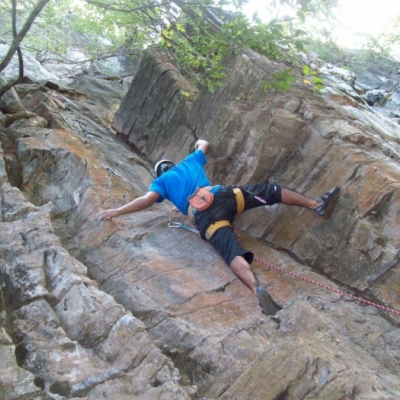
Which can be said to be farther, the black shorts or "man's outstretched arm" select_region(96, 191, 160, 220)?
"man's outstretched arm" select_region(96, 191, 160, 220)

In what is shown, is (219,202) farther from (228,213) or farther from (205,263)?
(205,263)

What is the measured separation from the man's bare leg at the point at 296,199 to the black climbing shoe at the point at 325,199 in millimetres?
125

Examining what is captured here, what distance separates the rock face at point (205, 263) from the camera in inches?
150

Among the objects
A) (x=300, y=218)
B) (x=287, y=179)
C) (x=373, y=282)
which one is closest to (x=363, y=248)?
(x=373, y=282)

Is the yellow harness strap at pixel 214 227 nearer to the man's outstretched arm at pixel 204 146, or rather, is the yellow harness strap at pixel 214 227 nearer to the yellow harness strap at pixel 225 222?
the yellow harness strap at pixel 225 222

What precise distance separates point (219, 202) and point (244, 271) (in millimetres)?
1182

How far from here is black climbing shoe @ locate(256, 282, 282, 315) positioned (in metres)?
5.26

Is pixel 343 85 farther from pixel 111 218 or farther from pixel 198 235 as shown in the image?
pixel 111 218

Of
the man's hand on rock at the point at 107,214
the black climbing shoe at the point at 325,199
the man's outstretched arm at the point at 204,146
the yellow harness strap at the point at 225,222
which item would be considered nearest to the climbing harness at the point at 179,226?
the yellow harness strap at the point at 225,222

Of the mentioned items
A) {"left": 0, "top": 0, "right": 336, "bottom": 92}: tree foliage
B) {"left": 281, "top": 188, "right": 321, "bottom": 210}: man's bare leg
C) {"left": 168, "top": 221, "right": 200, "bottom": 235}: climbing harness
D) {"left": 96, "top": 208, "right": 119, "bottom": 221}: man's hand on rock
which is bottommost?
{"left": 96, "top": 208, "right": 119, "bottom": 221}: man's hand on rock

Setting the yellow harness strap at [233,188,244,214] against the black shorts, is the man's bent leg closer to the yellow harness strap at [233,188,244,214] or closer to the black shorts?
the black shorts

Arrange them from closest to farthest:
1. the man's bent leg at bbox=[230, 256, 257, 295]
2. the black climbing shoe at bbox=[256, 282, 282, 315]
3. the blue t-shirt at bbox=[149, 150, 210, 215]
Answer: the black climbing shoe at bbox=[256, 282, 282, 315] < the man's bent leg at bbox=[230, 256, 257, 295] < the blue t-shirt at bbox=[149, 150, 210, 215]

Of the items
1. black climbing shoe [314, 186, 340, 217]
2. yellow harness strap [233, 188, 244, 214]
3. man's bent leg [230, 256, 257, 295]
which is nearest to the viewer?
man's bent leg [230, 256, 257, 295]

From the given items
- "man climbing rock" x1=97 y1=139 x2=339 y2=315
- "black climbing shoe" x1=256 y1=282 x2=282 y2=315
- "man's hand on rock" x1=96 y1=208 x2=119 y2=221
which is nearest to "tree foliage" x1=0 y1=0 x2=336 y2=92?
"man climbing rock" x1=97 y1=139 x2=339 y2=315
